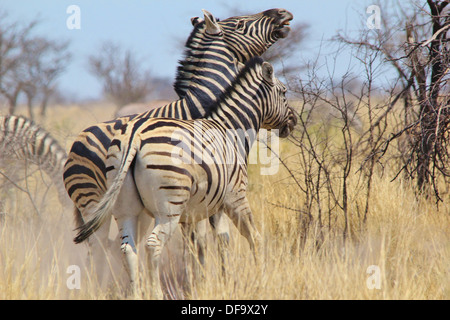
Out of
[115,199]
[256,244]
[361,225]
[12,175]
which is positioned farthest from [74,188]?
[12,175]

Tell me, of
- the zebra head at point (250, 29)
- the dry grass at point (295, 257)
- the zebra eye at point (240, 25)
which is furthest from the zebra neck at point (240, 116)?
the zebra eye at point (240, 25)

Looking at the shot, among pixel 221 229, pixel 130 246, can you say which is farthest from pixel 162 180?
pixel 221 229

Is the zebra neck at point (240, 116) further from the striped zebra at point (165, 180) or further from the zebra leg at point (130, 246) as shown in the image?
the zebra leg at point (130, 246)

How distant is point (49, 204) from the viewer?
24.1 ft

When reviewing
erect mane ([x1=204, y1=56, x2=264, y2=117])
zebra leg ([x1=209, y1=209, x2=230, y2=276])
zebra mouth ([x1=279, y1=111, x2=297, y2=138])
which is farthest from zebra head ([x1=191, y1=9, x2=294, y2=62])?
zebra leg ([x1=209, y1=209, x2=230, y2=276])

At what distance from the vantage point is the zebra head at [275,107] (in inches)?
194

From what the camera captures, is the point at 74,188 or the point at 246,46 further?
the point at 246,46

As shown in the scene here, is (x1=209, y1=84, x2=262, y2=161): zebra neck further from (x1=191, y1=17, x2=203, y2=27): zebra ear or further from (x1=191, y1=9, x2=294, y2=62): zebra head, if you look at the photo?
(x1=191, y1=17, x2=203, y2=27): zebra ear

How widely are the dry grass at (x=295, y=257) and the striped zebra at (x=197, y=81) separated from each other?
19.2 inches

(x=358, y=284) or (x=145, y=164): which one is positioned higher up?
(x=145, y=164)
